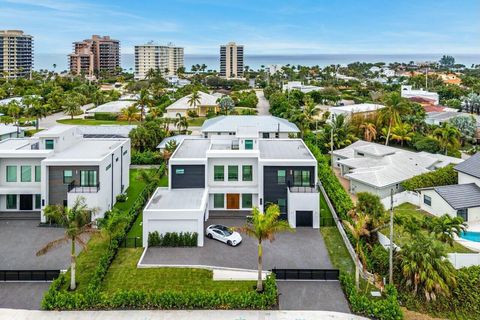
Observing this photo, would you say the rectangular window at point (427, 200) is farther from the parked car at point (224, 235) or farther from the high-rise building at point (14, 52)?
the high-rise building at point (14, 52)

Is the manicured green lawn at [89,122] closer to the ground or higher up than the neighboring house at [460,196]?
higher up

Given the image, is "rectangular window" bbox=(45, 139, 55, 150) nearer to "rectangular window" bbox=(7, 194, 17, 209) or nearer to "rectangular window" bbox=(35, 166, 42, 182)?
"rectangular window" bbox=(35, 166, 42, 182)

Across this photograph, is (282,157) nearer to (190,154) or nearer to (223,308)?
(190,154)

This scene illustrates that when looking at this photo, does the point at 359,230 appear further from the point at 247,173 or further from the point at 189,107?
the point at 189,107

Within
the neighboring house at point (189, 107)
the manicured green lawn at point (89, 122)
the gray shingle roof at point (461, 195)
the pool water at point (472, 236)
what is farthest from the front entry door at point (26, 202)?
the neighboring house at point (189, 107)

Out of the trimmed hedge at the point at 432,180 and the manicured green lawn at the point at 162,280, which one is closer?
the manicured green lawn at the point at 162,280

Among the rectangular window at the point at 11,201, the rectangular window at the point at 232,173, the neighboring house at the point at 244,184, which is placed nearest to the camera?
the neighboring house at the point at 244,184

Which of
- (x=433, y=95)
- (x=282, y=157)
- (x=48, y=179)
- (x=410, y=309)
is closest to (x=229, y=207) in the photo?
(x=282, y=157)
